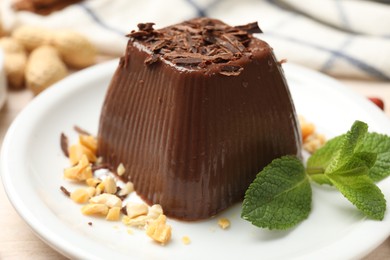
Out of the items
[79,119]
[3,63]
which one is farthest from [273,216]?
[3,63]

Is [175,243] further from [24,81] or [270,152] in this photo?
[24,81]

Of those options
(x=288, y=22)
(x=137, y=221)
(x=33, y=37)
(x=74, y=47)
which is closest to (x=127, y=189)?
(x=137, y=221)

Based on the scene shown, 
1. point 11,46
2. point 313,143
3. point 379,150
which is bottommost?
point 11,46

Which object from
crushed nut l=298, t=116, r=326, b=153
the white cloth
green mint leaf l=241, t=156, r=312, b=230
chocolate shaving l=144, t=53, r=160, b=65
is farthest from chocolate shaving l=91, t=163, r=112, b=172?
the white cloth

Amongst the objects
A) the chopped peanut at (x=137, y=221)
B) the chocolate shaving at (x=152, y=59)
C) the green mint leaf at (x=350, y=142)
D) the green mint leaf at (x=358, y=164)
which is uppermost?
the chocolate shaving at (x=152, y=59)

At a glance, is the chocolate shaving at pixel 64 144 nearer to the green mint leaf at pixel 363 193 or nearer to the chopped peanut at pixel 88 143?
the chopped peanut at pixel 88 143

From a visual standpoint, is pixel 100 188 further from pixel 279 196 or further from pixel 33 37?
pixel 33 37

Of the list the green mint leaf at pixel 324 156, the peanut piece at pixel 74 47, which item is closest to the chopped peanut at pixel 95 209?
the green mint leaf at pixel 324 156

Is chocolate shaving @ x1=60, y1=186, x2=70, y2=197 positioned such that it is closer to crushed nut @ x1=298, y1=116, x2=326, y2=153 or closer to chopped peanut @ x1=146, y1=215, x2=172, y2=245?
chopped peanut @ x1=146, y1=215, x2=172, y2=245
